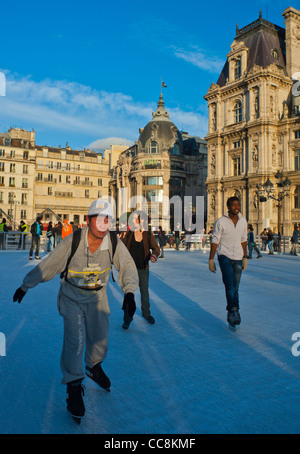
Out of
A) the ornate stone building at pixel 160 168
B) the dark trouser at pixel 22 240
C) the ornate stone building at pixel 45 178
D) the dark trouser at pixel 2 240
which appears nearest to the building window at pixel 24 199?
the ornate stone building at pixel 45 178

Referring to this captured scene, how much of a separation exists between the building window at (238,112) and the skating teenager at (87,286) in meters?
34.5

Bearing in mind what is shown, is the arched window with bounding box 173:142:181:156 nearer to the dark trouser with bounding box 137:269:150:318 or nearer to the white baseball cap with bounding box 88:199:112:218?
the dark trouser with bounding box 137:269:150:318

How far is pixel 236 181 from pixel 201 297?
29.0m

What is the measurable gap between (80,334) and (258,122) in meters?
32.3

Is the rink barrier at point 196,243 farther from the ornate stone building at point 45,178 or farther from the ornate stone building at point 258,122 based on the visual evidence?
the ornate stone building at point 45,178

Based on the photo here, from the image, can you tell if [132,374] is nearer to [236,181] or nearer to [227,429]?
[227,429]

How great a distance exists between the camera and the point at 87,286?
279 cm

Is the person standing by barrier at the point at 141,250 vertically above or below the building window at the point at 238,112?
Result: below

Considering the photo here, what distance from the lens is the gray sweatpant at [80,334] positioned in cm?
262

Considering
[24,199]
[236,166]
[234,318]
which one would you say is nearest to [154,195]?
[236,166]

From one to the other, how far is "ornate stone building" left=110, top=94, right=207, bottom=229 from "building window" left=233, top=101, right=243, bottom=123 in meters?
13.3

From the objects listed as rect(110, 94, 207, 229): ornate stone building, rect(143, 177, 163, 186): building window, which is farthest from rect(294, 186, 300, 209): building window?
rect(143, 177, 163, 186): building window

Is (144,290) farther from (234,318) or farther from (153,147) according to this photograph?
(153,147)

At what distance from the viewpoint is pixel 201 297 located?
6.92 metres
